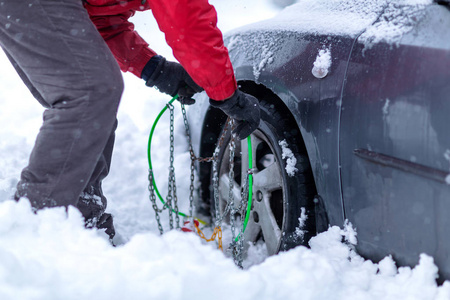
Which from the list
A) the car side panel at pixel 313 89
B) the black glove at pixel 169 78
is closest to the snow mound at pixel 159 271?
the car side panel at pixel 313 89

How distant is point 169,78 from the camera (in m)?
2.09

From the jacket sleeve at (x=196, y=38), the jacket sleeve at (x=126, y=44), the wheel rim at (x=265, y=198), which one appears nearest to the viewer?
the jacket sleeve at (x=196, y=38)

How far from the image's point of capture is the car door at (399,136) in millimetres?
1191

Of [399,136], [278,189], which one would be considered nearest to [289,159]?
[278,189]

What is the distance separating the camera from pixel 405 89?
4.13ft

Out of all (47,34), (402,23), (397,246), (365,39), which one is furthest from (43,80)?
(397,246)

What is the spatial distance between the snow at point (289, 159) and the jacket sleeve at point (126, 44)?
86cm

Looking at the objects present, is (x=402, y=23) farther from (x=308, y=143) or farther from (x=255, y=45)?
(x=255, y=45)

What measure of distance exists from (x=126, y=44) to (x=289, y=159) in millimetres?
1003

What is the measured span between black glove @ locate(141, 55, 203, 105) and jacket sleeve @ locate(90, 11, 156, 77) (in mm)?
46

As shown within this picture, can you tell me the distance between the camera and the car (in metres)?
1.21

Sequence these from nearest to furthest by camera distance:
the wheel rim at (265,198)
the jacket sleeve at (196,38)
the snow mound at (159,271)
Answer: the snow mound at (159,271)
the jacket sleeve at (196,38)
the wheel rim at (265,198)

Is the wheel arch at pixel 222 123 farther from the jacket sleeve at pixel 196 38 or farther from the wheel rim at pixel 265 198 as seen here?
the jacket sleeve at pixel 196 38

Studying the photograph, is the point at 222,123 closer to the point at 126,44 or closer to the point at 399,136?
the point at 126,44
